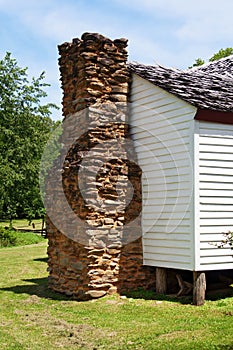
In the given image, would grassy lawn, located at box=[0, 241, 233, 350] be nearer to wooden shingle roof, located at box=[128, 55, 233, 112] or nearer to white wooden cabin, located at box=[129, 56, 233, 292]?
white wooden cabin, located at box=[129, 56, 233, 292]

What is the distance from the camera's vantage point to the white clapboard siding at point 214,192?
10469mm

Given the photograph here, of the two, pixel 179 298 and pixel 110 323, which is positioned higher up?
pixel 179 298

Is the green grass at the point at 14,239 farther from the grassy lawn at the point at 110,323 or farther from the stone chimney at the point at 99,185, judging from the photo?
the stone chimney at the point at 99,185

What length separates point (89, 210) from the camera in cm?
1152

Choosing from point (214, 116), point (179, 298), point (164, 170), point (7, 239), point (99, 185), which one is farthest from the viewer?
point (7, 239)

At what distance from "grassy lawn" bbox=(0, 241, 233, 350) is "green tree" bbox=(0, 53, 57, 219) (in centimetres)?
1697

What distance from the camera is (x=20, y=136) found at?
30.5m

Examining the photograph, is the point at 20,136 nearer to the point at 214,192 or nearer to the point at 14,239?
the point at 14,239

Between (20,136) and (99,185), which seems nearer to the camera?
(99,185)

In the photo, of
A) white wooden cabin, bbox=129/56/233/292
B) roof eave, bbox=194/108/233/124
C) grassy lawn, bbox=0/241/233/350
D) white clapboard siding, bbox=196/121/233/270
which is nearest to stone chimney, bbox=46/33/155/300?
white wooden cabin, bbox=129/56/233/292

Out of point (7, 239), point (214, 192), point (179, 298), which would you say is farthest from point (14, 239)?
point (214, 192)

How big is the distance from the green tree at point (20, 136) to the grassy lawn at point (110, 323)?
55.7 feet

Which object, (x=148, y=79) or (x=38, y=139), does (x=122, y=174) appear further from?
(x=38, y=139)

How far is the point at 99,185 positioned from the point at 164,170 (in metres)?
1.45
